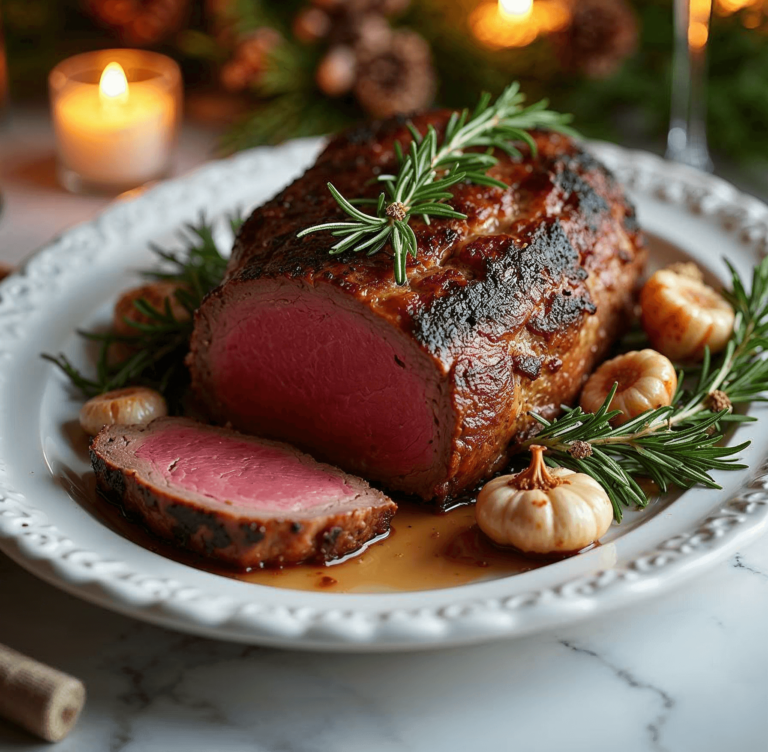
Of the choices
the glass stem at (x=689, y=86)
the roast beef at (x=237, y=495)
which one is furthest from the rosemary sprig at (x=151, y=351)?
the glass stem at (x=689, y=86)

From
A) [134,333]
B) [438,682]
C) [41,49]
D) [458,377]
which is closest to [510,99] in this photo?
[458,377]

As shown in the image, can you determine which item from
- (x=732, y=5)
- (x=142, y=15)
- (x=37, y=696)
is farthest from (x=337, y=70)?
(x=37, y=696)

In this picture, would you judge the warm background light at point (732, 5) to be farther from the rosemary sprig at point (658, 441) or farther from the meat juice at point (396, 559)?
the meat juice at point (396, 559)

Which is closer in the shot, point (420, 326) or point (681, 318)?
point (420, 326)

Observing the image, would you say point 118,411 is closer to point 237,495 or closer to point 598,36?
point 237,495

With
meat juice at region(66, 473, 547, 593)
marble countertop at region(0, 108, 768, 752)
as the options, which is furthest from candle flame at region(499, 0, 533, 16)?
marble countertop at region(0, 108, 768, 752)
